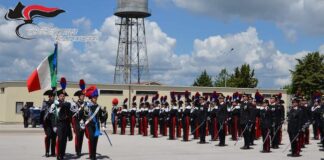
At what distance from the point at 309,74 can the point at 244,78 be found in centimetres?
1454

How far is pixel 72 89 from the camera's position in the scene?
4534 cm

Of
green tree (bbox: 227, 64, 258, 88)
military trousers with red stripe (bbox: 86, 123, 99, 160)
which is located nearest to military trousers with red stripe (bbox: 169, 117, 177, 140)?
military trousers with red stripe (bbox: 86, 123, 99, 160)

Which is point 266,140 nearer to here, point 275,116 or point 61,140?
point 275,116

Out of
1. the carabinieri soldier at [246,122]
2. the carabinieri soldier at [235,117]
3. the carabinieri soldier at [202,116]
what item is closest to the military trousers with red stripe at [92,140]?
the carabinieri soldier at [246,122]

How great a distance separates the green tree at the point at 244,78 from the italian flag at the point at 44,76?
2123 inches

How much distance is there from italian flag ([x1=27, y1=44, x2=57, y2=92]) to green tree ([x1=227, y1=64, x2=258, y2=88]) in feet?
177

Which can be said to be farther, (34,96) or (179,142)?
(34,96)

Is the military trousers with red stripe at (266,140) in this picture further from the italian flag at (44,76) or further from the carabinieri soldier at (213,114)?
the italian flag at (44,76)

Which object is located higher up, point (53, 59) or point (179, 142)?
point (53, 59)

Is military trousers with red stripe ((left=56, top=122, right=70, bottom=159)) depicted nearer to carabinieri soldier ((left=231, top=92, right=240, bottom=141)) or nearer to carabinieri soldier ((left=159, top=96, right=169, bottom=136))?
carabinieri soldier ((left=231, top=92, right=240, bottom=141))

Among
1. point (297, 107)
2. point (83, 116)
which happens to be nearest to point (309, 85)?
point (297, 107)

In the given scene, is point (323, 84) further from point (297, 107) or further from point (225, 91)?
point (297, 107)

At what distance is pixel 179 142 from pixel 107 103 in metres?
25.4

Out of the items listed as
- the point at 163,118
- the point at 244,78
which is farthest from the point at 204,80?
the point at 163,118
